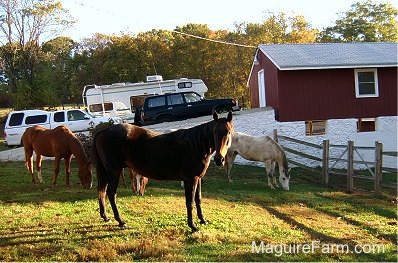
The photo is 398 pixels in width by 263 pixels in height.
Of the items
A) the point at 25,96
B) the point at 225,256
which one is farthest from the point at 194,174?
the point at 25,96

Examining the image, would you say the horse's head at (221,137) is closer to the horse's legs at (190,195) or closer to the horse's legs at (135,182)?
the horse's legs at (190,195)

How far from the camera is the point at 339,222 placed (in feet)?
26.6

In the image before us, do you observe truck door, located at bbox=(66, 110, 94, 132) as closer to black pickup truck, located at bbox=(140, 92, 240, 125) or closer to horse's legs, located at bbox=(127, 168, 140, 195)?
black pickup truck, located at bbox=(140, 92, 240, 125)

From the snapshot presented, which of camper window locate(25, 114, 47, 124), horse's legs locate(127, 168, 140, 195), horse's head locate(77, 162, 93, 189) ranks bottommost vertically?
horse's legs locate(127, 168, 140, 195)

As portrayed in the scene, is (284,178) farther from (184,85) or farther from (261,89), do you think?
(184,85)

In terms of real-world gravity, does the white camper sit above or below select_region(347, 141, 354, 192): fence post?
above

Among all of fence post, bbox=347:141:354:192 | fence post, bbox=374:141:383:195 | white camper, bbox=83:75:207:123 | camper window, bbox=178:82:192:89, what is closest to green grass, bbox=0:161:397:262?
fence post, bbox=374:141:383:195

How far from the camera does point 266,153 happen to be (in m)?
12.7

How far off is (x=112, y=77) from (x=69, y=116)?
1951cm

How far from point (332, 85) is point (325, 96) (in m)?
0.63

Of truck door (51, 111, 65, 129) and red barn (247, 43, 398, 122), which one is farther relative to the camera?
truck door (51, 111, 65, 129)

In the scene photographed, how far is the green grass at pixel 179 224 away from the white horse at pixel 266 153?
1.01 metres

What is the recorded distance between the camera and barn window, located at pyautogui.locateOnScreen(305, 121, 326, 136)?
69.7 feet

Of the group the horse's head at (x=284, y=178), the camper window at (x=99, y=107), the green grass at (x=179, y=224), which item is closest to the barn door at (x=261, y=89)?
the camper window at (x=99, y=107)
